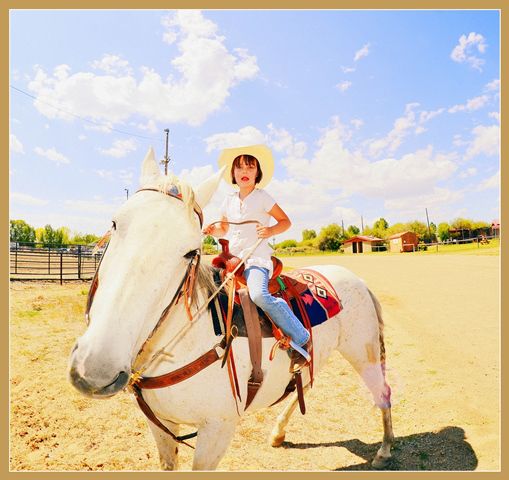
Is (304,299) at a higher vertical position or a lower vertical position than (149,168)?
lower

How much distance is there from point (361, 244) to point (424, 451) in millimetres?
72615

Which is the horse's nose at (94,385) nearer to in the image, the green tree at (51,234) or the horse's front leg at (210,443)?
the horse's front leg at (210,443)

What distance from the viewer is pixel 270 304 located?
98.3 inches

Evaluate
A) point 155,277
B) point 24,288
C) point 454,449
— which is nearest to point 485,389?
Answer: point 454,449

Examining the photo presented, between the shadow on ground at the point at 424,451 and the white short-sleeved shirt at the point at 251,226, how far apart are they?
2745 millimetres

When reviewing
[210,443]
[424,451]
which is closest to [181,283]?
[210,443]

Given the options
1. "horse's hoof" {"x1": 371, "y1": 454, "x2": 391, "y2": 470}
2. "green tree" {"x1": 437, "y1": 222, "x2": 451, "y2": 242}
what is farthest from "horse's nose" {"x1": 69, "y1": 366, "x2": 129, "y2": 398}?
"green tree" {"x1": 437, "y1": 222, "x2": 451, "y2": 242}

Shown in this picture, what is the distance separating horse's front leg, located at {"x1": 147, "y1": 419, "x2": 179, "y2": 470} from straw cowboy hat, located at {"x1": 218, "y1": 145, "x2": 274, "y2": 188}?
86.8 inches

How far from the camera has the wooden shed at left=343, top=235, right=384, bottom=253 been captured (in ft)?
228

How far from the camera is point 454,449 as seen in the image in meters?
3.87

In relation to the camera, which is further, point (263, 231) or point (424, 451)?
point (424, 451)

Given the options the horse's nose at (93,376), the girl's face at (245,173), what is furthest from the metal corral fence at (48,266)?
the horse's nose at (93,376)

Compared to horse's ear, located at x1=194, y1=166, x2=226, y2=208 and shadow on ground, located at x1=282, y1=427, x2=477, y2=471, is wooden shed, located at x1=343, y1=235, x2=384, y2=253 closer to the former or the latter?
shadow on ground, located at x1=282, y1=427, x2=477, y2=471

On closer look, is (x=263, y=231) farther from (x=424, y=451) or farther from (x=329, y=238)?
(x=329, y=238)
